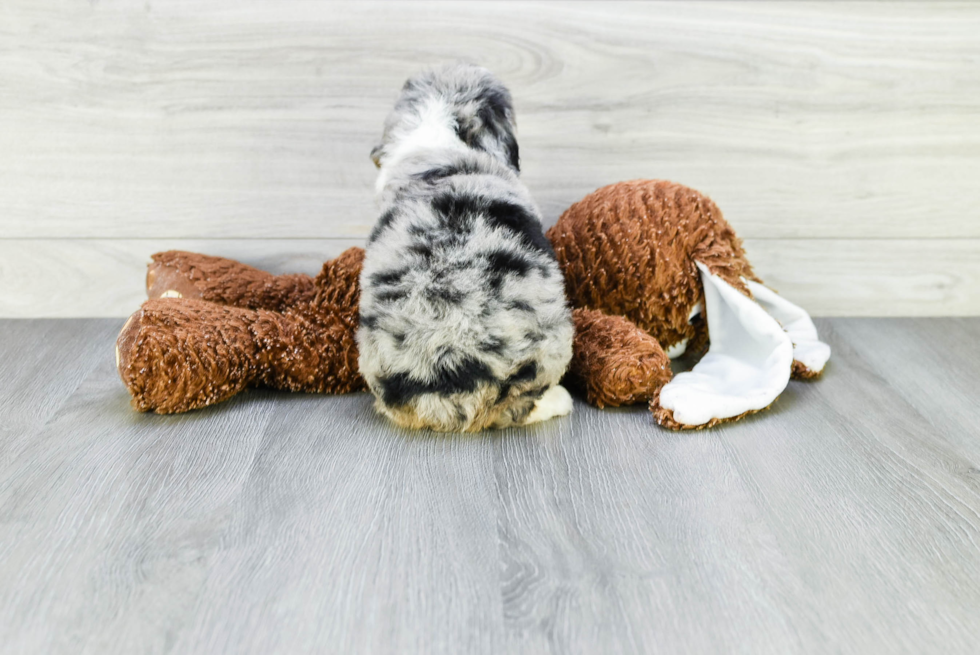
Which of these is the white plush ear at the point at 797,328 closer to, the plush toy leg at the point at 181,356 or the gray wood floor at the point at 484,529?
the gray wood floor at the point at 484,529

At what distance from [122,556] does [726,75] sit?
149 centimetres

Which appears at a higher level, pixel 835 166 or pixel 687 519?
pixel 835 166

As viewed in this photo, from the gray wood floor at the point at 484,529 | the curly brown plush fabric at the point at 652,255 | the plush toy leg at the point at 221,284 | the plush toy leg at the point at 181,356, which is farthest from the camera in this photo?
the plush toy leg at the point at 221,284

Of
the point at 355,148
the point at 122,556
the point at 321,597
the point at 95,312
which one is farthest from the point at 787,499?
the point at 95,312

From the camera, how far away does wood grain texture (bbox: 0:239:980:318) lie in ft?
6.01

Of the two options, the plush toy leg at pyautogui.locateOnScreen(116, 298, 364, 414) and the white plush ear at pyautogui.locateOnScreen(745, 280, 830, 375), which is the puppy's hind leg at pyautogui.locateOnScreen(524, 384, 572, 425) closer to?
the plush toy leg at pyautogui.locateOnScreen(116, 298, 364, 414)

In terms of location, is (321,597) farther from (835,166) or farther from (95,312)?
(835,166)

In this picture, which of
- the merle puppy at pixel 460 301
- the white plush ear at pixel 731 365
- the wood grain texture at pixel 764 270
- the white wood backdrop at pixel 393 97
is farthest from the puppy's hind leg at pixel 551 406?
the wood grain texture at pixel 764 270

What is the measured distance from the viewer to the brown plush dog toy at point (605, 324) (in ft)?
4.45

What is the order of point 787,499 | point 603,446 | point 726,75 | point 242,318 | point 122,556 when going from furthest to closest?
point 726,75, point 242,318, point 603,446, point 787,499, point 122,556

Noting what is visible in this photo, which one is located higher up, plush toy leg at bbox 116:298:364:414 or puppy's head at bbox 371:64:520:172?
puppy's head at bbox 371:64:520:172

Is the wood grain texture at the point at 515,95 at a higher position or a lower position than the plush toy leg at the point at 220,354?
higher

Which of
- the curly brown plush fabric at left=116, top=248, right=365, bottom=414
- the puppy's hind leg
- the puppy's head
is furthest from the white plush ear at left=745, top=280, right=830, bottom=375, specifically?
the curly brown plush fabric at left=116, top=248, right=365, bottom=414

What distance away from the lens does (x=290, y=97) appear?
5.71 ft
